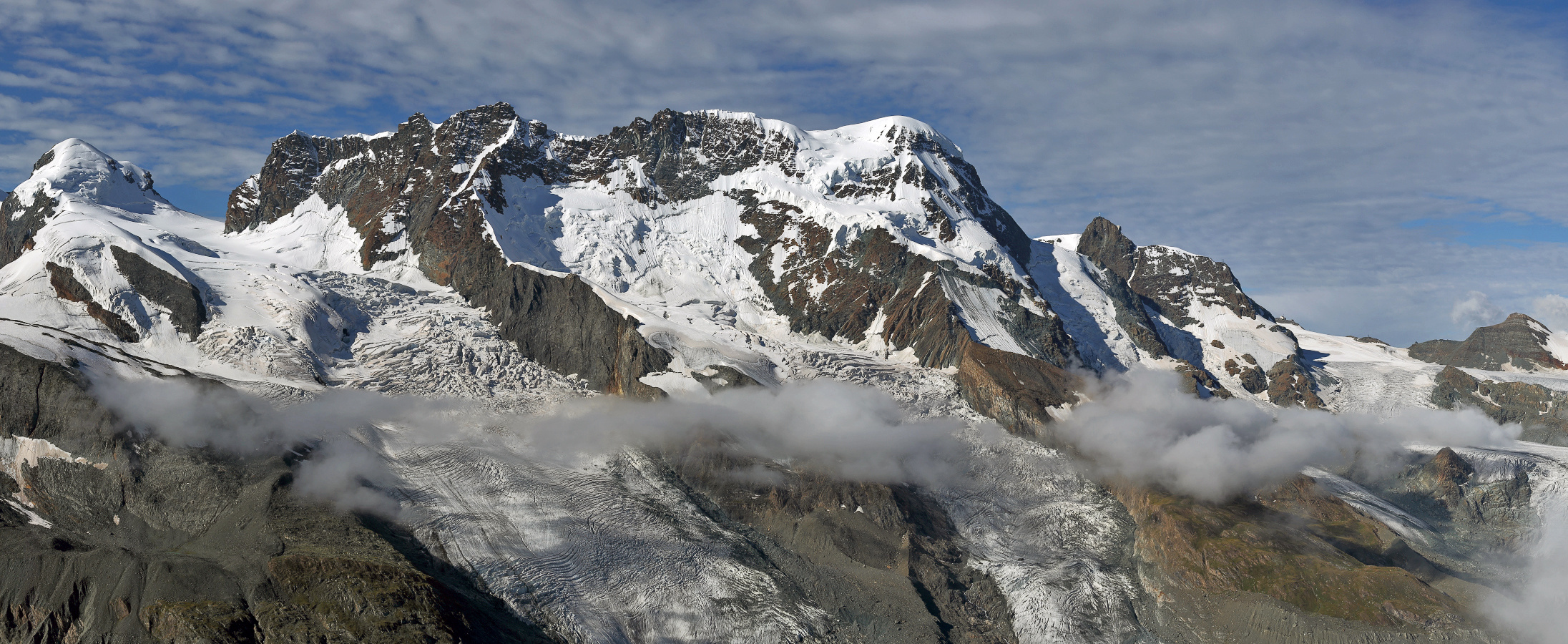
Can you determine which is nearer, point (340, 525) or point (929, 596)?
point (340, 525)

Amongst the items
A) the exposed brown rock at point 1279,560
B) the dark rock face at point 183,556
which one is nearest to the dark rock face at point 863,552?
the exposed brown rock at point 1279,560

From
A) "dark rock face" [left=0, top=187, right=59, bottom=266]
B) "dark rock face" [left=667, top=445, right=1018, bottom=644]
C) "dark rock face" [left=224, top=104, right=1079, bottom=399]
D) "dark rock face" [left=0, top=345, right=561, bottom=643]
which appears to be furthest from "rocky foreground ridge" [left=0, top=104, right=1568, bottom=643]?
Answer: "dark rock face" [left=0, top=187, right=59, bottom=266]

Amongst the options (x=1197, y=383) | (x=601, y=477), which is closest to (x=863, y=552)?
(x=601, y=477)

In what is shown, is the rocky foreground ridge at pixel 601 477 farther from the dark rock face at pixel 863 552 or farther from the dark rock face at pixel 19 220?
the dark rock face at pixel 19 220

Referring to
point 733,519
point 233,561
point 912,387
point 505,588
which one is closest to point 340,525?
point 233,561

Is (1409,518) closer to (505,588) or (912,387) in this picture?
(912,387)

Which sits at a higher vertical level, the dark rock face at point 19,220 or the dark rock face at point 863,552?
the dark rock face at point 19,220

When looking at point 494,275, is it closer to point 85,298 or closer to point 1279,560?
point 85,298
